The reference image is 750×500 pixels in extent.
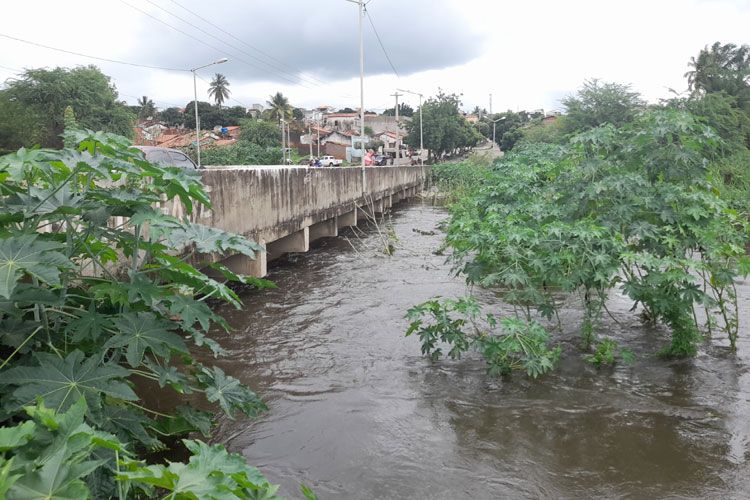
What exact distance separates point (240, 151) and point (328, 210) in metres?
30.2

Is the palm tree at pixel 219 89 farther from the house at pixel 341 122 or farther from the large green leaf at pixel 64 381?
the large green leaf at pixel 64 381

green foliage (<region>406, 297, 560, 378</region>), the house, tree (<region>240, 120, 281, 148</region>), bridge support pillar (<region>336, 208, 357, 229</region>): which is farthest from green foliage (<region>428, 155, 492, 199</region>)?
the house

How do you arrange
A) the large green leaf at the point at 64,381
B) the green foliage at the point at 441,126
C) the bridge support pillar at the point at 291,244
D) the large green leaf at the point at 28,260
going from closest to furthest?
the large green leaf at the point at 28,260 < the large green leaf at the point at 64,381 < the bridge support pillar at the point at 291,244 < the green foliage at the point at 441,126

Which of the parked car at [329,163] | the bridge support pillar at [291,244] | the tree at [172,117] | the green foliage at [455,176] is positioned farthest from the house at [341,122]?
the bridge support pillar at [291,244]

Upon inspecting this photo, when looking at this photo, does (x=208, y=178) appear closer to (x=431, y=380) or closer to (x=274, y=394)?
(x=274, y=394)

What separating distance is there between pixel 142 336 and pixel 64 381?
1.36 feet

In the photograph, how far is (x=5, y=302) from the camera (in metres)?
2.27

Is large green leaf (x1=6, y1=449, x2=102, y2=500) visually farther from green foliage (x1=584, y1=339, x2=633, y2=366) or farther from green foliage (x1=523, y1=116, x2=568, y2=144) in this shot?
green foliage (x1=523, y1=116, x2=568, y2=144)

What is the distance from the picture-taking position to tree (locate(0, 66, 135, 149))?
2947cm

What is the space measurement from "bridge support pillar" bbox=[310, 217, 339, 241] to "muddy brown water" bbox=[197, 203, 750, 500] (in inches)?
272

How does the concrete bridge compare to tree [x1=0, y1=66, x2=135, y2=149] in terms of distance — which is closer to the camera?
the concrete bridge

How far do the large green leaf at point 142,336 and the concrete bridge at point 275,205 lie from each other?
3.36 meters

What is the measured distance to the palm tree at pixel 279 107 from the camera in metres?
68.6

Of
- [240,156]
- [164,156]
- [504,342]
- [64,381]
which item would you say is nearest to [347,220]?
[164,156]
